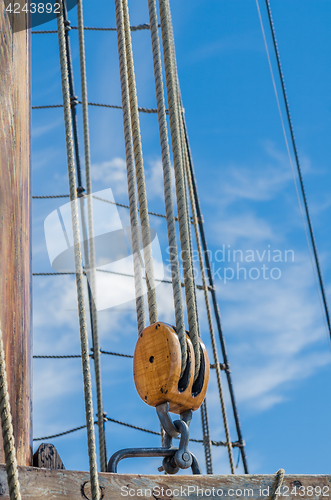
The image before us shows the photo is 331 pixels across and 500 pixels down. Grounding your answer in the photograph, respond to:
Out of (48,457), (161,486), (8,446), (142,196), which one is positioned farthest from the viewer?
(142,196)

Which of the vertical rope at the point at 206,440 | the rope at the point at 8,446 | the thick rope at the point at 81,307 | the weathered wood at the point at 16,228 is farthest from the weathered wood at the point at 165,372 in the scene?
the vertical rope at the point at 206,440

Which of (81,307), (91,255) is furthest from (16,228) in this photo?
(91,255)

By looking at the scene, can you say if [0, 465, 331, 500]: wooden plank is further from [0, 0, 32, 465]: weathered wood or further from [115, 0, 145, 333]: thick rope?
[115, 0, 145, 333]: thick rope

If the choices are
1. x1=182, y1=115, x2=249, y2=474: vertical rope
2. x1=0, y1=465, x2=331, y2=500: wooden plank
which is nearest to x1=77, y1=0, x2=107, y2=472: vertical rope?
x1=182, y1=115, x2=249, y2=474: vertical rope

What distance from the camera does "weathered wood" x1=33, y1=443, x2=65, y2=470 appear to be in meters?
1.07

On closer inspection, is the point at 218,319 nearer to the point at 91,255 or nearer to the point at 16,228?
the point at 91,255

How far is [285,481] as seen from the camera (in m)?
1.07

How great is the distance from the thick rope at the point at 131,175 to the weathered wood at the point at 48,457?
0.31 m

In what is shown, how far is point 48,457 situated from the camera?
1.08 meters

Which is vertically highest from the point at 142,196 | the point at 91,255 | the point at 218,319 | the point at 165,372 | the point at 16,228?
the point at 218,319

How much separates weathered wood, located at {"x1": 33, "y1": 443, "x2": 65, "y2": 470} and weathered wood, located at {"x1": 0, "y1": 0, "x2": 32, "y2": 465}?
0.10 ft

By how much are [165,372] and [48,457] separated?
28cm

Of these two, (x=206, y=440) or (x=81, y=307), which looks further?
(x=206, y=440)

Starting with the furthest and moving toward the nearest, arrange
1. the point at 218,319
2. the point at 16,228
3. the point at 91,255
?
the point at 218,319, the point at 91,255, the point at 16,228
